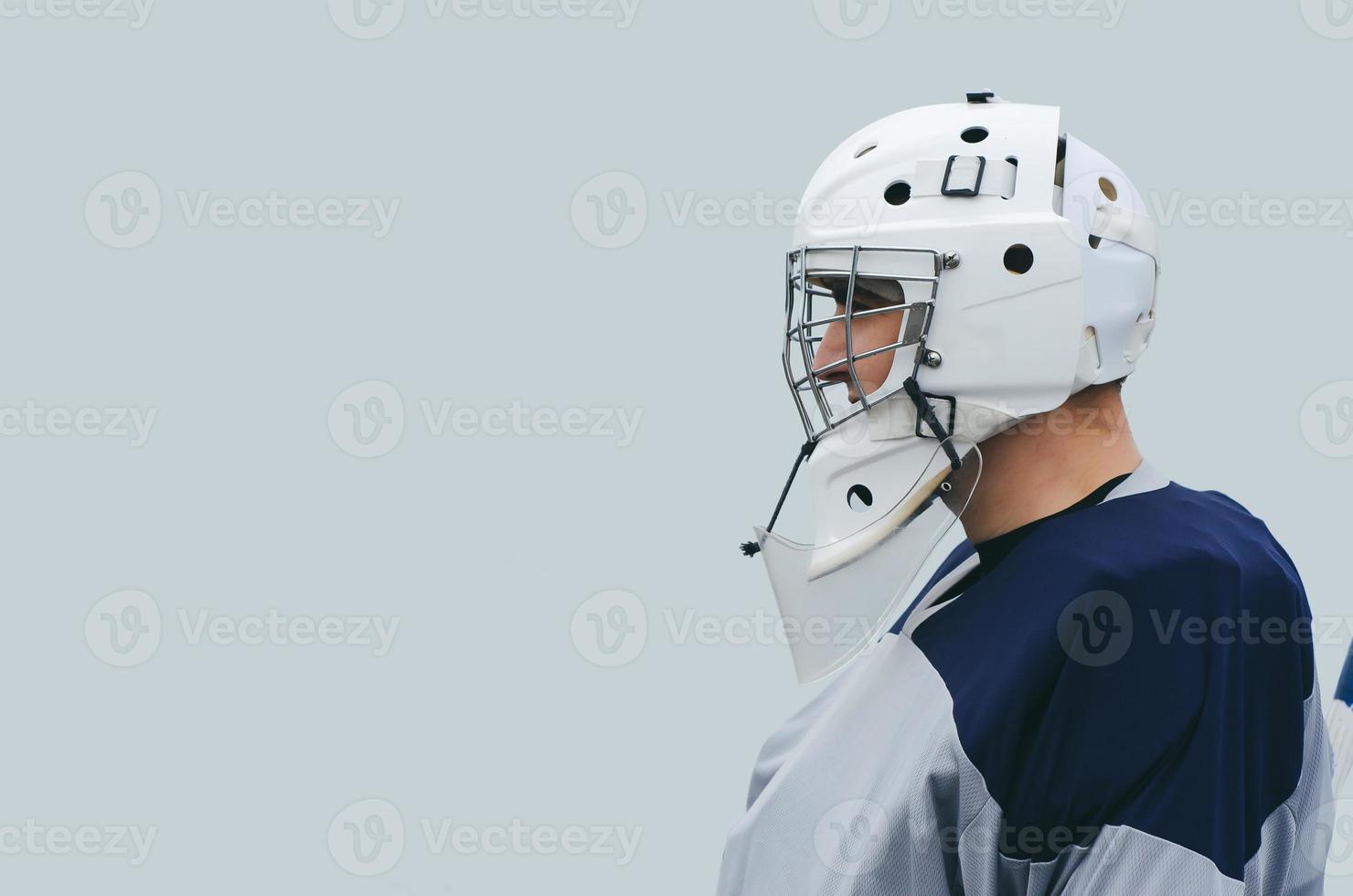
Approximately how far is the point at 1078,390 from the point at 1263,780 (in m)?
0.85

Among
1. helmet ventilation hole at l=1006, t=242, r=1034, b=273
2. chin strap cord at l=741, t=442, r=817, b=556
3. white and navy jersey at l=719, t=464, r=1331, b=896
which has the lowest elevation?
white and navy jersey at l=719, t=464, r=1331, b=896

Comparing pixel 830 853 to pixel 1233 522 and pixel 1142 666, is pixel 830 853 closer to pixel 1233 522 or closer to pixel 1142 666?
pixel 1142 666

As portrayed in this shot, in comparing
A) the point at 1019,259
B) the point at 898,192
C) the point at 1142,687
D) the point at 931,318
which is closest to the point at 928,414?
the point at 931,318

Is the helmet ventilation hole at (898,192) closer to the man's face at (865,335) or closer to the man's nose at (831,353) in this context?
the man's face at (865,335)

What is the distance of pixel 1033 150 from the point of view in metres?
3.01

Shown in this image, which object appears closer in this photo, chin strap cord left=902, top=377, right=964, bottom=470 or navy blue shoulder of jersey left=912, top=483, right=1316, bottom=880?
navy blue shoulder of jersey left=912, top=483, right=1316, bottom=880

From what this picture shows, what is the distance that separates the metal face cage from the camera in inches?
118

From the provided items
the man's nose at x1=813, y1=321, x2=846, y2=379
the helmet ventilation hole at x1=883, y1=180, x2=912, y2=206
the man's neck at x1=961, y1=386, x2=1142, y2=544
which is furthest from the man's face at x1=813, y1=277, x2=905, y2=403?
the man's neck at x1=961, y1=386, x2=1142, y2=544

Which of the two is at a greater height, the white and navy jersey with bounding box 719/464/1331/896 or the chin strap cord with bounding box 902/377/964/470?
the chin strap cord with bounding box 902/377/964/470

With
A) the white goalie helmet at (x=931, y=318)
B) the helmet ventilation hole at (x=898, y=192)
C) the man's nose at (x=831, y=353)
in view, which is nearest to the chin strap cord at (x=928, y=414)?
the white goalie helmet at (x=931, y=318)

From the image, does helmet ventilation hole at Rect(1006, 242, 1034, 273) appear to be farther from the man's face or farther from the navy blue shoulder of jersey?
the navy blue shoulder of jersey

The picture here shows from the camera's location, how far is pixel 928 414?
303 centimetres

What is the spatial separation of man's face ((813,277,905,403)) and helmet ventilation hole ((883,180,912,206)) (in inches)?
6.6

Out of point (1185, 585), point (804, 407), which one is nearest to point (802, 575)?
point (804, 407)
